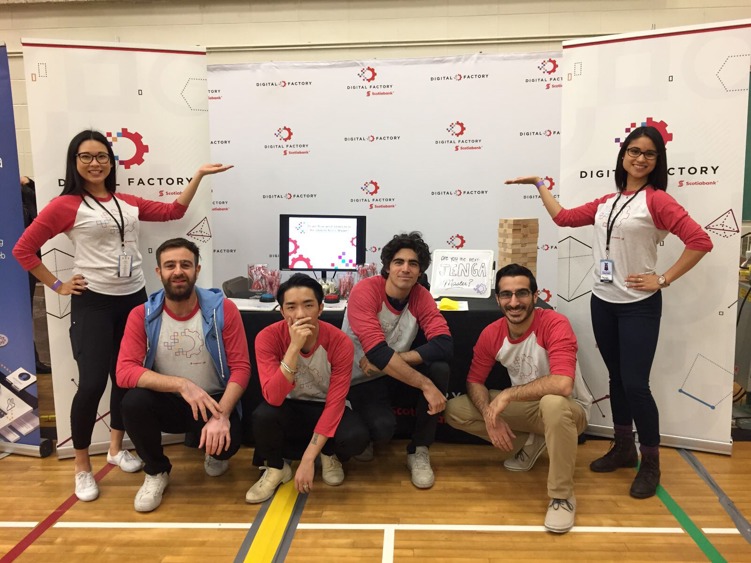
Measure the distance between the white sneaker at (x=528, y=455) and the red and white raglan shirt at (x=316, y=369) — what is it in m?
0.92

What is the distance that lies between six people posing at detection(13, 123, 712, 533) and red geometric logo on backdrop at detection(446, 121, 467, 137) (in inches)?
66.9

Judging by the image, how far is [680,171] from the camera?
2650mm

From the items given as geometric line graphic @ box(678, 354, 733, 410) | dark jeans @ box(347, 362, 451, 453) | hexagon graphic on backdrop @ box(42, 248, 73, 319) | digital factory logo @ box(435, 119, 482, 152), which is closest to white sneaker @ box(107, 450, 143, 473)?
hexagon graphic on backdrop @ box(42, 248, 73, 319)

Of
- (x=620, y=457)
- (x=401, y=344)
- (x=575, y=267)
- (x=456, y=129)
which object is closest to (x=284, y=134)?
(x=456, y=129)

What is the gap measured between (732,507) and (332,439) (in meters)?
1.72

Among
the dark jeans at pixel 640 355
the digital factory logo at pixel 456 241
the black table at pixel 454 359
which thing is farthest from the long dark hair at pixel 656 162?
the digital factory logo at pixel 456 241

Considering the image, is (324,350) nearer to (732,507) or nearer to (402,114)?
(732,507)

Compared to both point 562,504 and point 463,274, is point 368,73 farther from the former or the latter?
point 562,504

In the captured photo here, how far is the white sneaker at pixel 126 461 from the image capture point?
260 centimetres

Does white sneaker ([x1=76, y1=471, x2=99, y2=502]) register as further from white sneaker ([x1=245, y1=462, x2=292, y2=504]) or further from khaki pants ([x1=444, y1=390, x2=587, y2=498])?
khaki pants ([x1=444, y1=390, x2=587, y2=498])

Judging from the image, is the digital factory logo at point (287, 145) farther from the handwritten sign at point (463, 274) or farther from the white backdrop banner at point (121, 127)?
the handwritten sign at point (463, 274)

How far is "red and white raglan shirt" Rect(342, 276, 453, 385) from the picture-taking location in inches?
94.4

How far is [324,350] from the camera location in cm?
231

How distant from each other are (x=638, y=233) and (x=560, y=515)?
1.24m
